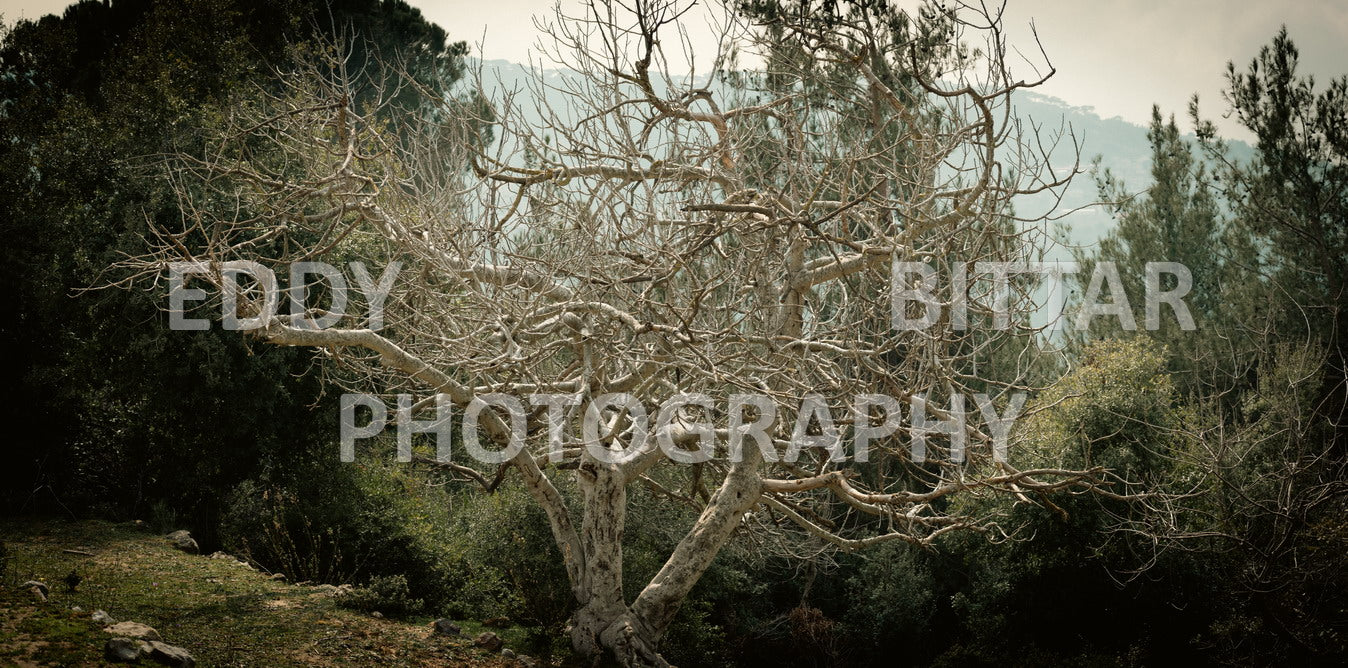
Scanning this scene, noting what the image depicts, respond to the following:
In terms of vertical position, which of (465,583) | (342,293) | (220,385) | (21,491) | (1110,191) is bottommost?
(465,583)

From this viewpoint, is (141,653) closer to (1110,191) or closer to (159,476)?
(159,476)

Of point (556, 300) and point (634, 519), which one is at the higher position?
point (556, 300)

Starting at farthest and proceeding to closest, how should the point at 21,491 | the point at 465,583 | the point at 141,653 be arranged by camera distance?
the point at 21,491 → the point at 465,583 → the point at 141,653

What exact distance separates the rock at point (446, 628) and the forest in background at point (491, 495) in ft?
1.88

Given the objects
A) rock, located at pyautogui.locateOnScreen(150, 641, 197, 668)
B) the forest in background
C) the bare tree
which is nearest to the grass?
rock, located at pyautogui.locateOnScreen(150, 641, 197, 668)

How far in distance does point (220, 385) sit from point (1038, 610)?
33.5ft

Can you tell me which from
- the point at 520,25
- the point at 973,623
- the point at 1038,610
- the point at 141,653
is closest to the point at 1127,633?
the point at 1038,610

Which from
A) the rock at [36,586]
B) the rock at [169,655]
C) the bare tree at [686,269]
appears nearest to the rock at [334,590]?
the bare tree at [686,269]

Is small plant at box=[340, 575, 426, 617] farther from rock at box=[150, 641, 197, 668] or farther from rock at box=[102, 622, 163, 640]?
rock at box=[150, 641, 197, 668]

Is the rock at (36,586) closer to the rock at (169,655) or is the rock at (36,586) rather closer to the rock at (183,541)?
the rock at (169,655)

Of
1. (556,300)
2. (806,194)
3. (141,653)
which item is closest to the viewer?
(141,653)

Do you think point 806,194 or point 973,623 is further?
point 973,623

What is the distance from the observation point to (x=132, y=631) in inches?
195

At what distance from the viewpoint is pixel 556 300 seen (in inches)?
278
